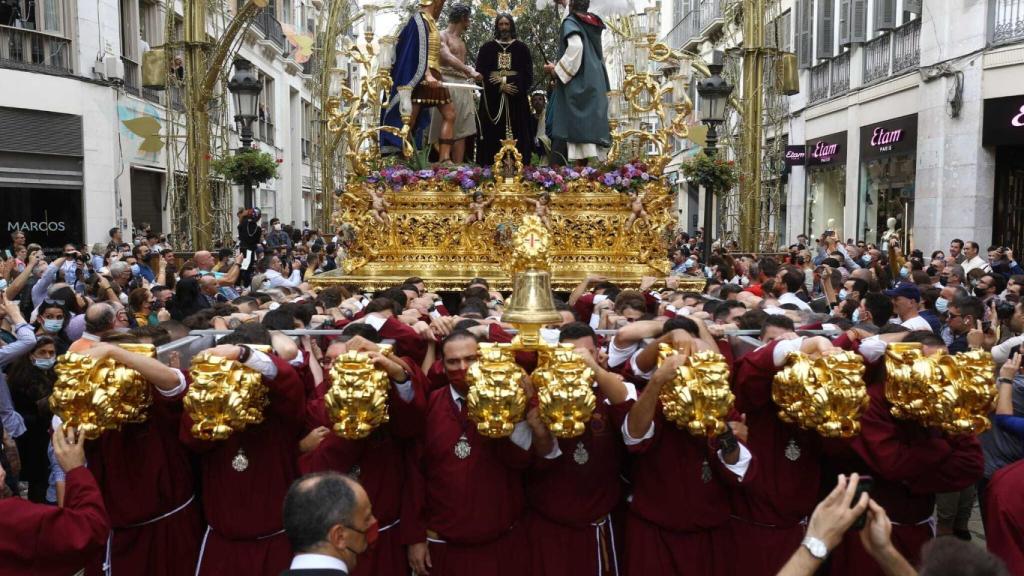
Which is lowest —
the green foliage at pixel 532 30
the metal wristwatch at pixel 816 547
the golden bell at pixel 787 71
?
the metal wristwatch at pixel 816 547

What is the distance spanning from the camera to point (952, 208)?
1662cm

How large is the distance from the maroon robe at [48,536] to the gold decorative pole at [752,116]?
10.5 metres

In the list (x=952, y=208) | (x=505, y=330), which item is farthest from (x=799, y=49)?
(x=505, y=330)

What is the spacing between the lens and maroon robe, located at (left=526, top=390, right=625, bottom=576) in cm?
418

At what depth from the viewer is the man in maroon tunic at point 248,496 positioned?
4.10 meters

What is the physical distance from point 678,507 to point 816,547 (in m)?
1.52

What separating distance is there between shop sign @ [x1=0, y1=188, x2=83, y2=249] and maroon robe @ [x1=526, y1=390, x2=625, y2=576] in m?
16.6

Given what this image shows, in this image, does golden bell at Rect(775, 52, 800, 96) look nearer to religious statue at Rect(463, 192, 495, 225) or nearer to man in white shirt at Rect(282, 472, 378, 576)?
religious statue at Rect(463, 192, 495, 225)

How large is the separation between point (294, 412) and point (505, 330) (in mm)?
1272

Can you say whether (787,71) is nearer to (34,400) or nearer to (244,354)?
(34,400)

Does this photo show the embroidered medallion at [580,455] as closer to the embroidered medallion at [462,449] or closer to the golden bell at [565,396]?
the embroidered medallion at [462,449]

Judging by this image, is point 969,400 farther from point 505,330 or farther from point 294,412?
point 294,412

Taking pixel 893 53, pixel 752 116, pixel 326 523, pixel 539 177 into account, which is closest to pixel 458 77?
pixel 539 177

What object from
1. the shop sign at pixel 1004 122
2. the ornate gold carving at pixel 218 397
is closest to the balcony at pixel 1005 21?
the shop sign at pixel 1004 122
